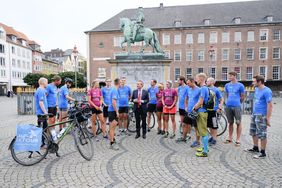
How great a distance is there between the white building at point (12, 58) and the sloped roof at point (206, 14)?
22362 mm

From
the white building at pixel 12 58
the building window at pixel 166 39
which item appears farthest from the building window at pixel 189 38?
the white building at pixel 12 58

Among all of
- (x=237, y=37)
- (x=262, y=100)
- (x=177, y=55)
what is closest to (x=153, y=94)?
(x=262, y=100)

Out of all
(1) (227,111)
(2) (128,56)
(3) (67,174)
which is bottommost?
(3) (67,174)

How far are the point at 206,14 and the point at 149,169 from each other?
4997 cm

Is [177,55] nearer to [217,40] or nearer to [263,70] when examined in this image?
[217,40]

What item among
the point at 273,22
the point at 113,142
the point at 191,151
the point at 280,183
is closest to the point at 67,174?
the point at 113,142

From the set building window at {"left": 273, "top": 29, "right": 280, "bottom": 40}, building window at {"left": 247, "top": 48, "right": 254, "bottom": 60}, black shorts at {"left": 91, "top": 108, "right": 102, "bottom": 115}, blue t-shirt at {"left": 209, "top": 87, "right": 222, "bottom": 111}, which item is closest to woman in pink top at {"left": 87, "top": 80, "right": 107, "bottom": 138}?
black shorts at {"left": 91, "top": 108, "right": 102, "bottom": 115}

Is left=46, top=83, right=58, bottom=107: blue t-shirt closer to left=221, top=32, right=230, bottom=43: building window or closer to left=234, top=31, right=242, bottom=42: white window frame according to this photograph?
left=221, top=32, right=230, bottom=43: building window

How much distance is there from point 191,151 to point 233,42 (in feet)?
150

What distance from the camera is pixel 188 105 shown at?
20.6ft

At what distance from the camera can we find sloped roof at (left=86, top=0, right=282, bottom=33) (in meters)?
46.1

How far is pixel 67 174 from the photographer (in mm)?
4398

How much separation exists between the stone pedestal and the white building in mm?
49972

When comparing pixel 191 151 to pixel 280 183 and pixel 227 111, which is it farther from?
pixel 280 183
